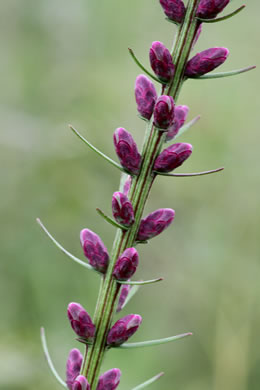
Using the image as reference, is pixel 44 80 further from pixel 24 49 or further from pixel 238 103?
pixel 238 103

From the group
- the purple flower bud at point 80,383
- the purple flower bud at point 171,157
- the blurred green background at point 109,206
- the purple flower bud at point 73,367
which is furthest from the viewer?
the blurred green background at point 109,206

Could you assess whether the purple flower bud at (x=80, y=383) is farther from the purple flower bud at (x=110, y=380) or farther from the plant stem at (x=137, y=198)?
the purple flower bud at (x=110, y=380)

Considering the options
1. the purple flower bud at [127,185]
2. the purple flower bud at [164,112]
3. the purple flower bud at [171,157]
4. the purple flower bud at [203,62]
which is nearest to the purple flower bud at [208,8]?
the purple flower bud at [203,62]

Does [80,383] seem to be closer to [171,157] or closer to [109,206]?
[171,157]

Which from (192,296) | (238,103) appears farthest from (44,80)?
(192,296)

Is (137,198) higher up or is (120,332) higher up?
(137,198)

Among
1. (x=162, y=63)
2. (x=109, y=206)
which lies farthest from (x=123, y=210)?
(x=109, y=206)
